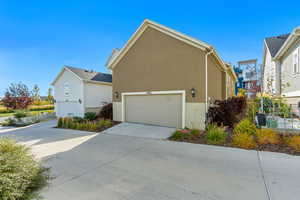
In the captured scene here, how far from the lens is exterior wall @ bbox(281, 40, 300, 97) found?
9.00 metres

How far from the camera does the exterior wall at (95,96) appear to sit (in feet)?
45.7

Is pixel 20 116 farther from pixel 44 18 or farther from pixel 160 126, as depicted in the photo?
pixel 160 126

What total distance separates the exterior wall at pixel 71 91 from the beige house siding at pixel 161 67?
4924 mm

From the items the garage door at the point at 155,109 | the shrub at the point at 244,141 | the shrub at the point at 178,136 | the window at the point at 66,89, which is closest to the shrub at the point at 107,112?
the garage door at the point at 155,109

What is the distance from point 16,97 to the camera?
1583 centimetres

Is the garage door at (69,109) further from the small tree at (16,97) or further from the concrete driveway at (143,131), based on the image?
the concrete driveway at (143,131)

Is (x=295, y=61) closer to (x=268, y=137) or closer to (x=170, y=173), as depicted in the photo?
(x=268, y=137)

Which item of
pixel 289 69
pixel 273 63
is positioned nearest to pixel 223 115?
pixel 289 69

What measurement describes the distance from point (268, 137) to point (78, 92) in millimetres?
14793

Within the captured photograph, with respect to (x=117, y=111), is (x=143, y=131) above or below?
below

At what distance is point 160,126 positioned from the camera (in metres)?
9.36

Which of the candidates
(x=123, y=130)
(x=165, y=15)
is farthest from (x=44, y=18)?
(x=123, y=130)

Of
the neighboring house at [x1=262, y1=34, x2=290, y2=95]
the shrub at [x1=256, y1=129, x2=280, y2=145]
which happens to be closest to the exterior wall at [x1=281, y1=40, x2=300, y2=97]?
the neighboring house at [x1=262, y1=34, x2=290, y2=95]

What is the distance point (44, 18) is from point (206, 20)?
12298 millimetres
